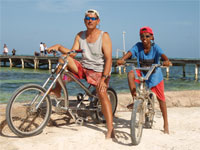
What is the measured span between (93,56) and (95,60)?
0.23ft

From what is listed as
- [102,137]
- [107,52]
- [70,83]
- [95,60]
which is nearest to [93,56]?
[95,60]

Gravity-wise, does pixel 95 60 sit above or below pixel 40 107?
above

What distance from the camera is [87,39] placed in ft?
13.3

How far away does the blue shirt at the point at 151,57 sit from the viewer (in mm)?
4039

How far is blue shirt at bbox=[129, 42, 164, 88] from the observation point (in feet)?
13.3

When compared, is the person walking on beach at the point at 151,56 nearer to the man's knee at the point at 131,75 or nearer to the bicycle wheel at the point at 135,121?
the man's knee at the point at 131,75

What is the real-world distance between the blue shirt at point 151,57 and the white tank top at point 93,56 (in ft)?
1.80

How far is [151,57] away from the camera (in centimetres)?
409

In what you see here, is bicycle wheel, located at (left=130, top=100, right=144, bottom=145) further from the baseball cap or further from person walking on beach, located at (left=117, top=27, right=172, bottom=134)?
the baseball cap

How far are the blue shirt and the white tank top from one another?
55 cm

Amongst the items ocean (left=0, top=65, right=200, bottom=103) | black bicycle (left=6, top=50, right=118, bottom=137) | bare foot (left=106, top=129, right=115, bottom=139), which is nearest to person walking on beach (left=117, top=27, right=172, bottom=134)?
bare foot (left=106, top=129, right=115, bottom=139)

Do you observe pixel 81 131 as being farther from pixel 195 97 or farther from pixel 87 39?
pixel 195 97

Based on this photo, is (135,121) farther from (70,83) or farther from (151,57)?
(70,83)

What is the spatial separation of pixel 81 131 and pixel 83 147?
2.09ft
